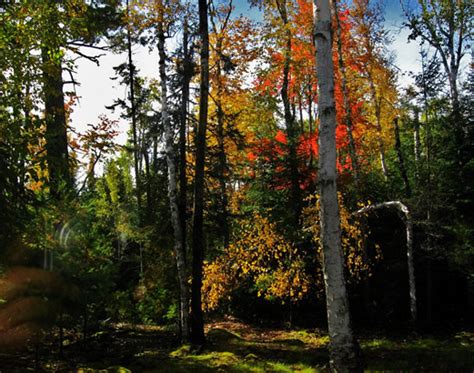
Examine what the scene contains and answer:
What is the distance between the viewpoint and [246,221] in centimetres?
1203

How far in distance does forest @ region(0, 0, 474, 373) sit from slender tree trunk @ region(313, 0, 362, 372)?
0.07 feet

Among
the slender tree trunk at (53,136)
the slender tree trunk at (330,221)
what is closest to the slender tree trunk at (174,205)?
the slender tree trunk at (53,136)

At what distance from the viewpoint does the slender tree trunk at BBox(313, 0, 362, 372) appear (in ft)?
13.8

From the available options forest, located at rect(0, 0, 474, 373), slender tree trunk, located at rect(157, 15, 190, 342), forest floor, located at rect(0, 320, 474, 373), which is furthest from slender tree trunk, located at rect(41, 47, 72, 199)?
forest floor, located at rect(0, 320, 474, 373)

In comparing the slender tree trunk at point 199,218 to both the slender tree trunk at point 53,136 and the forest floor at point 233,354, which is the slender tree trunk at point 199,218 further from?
the slender tree trunk at point 53,136

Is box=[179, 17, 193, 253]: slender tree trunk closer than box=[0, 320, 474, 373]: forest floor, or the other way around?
box=[0, 320, 474, 373]: forest floor

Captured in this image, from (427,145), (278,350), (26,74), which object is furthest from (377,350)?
(26,74)

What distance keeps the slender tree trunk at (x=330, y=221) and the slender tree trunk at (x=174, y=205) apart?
6.26 m

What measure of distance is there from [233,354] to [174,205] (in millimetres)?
4295

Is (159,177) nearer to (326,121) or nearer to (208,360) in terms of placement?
(208,360)

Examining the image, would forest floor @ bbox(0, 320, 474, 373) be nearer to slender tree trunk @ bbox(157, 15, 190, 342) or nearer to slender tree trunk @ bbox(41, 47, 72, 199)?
slender tree trunk @ bbox(157, 15, 190, 342)

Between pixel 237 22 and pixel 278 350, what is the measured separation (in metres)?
14.1

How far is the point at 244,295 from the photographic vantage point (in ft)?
46.1

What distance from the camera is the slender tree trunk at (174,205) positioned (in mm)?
9922
